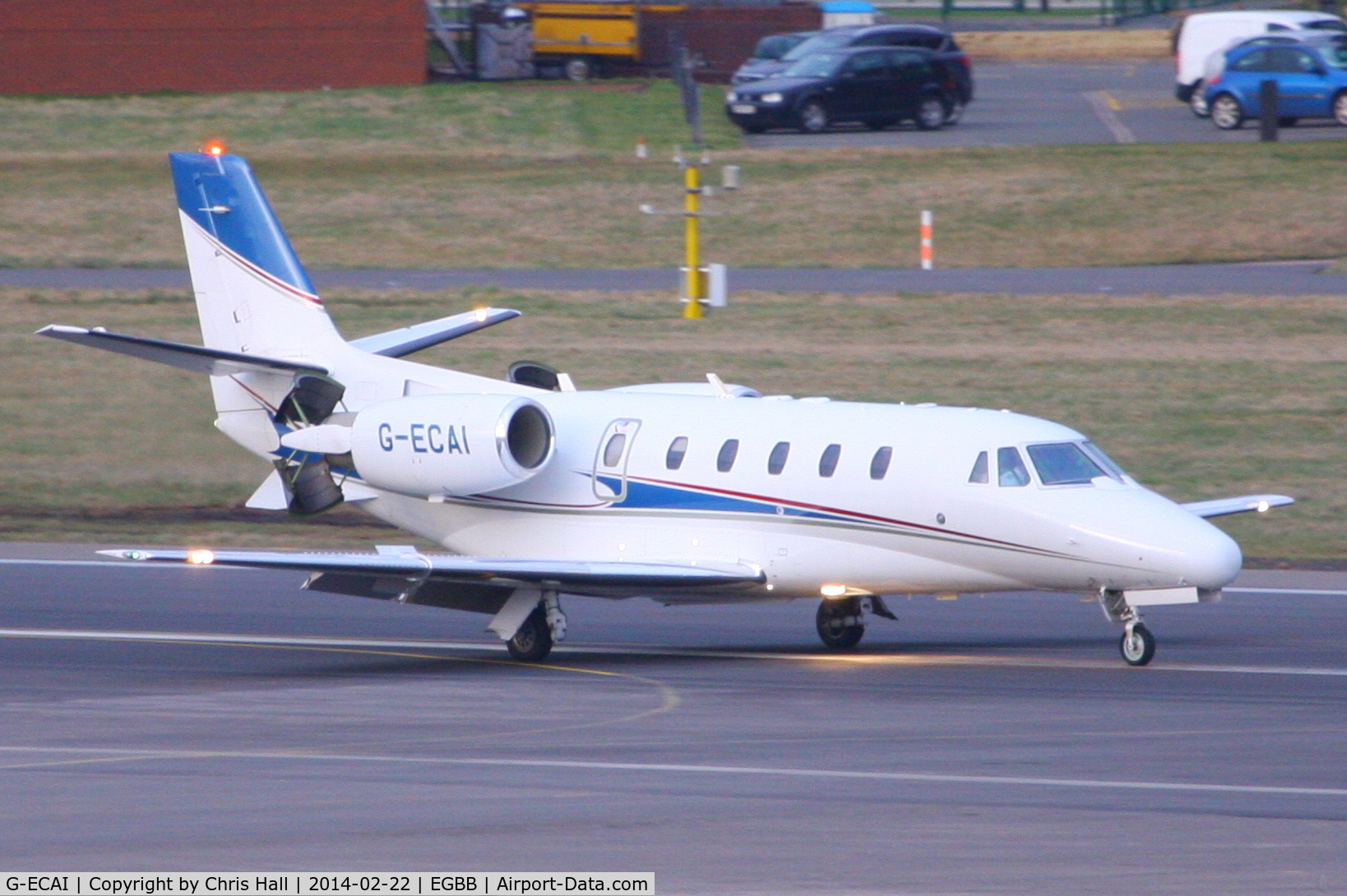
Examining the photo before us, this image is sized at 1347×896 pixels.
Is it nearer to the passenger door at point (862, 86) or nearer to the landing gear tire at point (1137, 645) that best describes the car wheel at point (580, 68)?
the passenger door at point (862, 86)

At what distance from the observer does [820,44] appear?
54531mm

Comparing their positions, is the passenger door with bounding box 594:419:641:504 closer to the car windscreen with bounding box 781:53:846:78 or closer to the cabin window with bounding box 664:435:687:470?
the cabin window with bounding box 664:435:687:470

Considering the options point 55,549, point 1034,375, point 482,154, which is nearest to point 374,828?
point 55,549

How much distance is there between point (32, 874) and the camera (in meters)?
11.0

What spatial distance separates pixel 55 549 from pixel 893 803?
1590 centimetres

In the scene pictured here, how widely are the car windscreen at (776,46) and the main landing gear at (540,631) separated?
41.0 metres

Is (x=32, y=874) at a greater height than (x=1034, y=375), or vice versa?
(x=32, y=874)

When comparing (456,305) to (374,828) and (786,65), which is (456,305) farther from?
(374,828)

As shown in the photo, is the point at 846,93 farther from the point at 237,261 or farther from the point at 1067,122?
the point at 237,261

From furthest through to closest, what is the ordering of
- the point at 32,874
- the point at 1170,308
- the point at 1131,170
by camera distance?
the point at 1131,170, the point at 1170,308, the point at 32,874

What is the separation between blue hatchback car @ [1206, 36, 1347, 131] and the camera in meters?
51.6

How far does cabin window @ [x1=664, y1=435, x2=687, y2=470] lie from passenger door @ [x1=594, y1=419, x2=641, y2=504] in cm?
44

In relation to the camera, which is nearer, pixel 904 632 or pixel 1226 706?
pixel 1226 706
